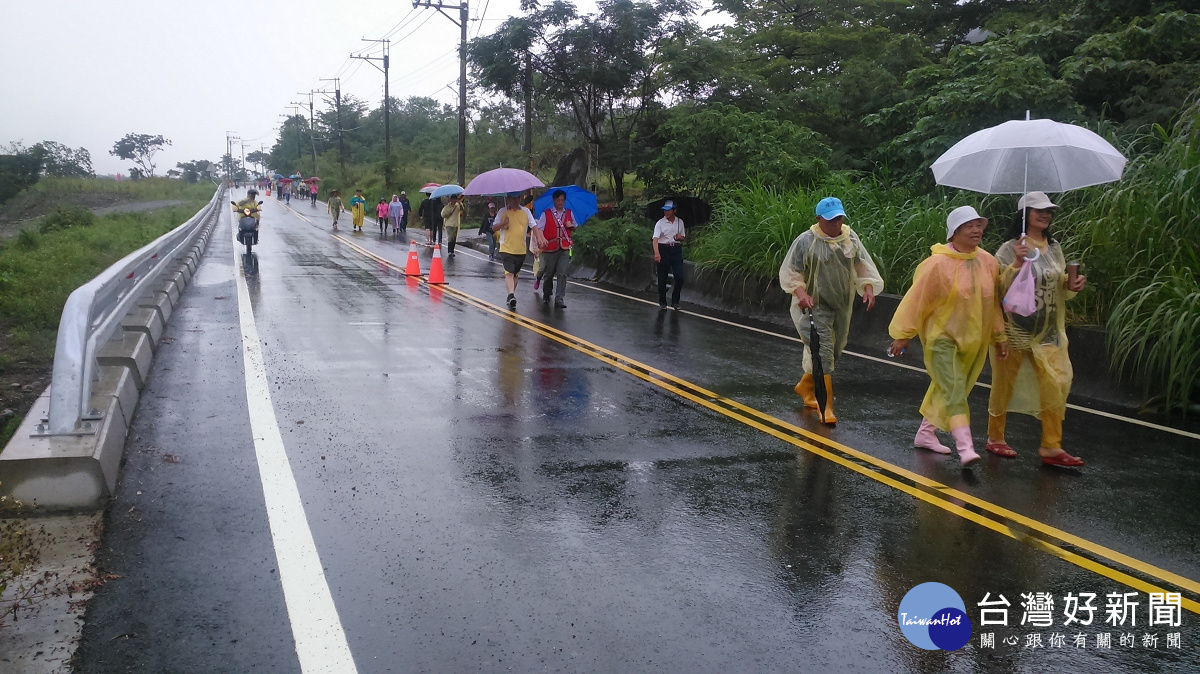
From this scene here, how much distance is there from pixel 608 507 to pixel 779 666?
6.18ft

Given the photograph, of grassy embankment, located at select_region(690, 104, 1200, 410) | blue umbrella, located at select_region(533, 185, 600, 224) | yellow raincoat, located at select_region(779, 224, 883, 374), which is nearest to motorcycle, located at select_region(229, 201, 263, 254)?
blue umbrella, located at select_region(533, 185, 600, 224)

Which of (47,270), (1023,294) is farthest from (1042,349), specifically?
(47,270)

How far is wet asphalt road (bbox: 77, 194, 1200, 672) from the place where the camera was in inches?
146

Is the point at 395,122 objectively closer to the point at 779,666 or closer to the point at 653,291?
the point at 653,291

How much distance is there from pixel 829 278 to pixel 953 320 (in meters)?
1.33

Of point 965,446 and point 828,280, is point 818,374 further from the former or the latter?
point 965,446

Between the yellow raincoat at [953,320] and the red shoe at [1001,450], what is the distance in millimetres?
514

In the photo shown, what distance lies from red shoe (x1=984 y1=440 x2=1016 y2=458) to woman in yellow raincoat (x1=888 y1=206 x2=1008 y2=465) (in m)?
0.45

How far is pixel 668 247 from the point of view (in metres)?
14.5

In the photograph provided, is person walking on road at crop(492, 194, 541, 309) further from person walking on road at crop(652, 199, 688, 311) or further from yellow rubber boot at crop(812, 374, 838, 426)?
yellow rubber boot at crop(812, 374, 838, 426)

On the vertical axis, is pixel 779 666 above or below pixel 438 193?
below

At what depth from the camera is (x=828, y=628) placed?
3.90 metres

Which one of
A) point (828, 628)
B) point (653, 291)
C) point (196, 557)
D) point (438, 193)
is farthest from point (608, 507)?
point (438, 193)

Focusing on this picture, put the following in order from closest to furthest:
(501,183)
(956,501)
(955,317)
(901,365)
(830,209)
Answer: (956,501) < (955,317) < (830,209) < (901,365) < (501,183)
